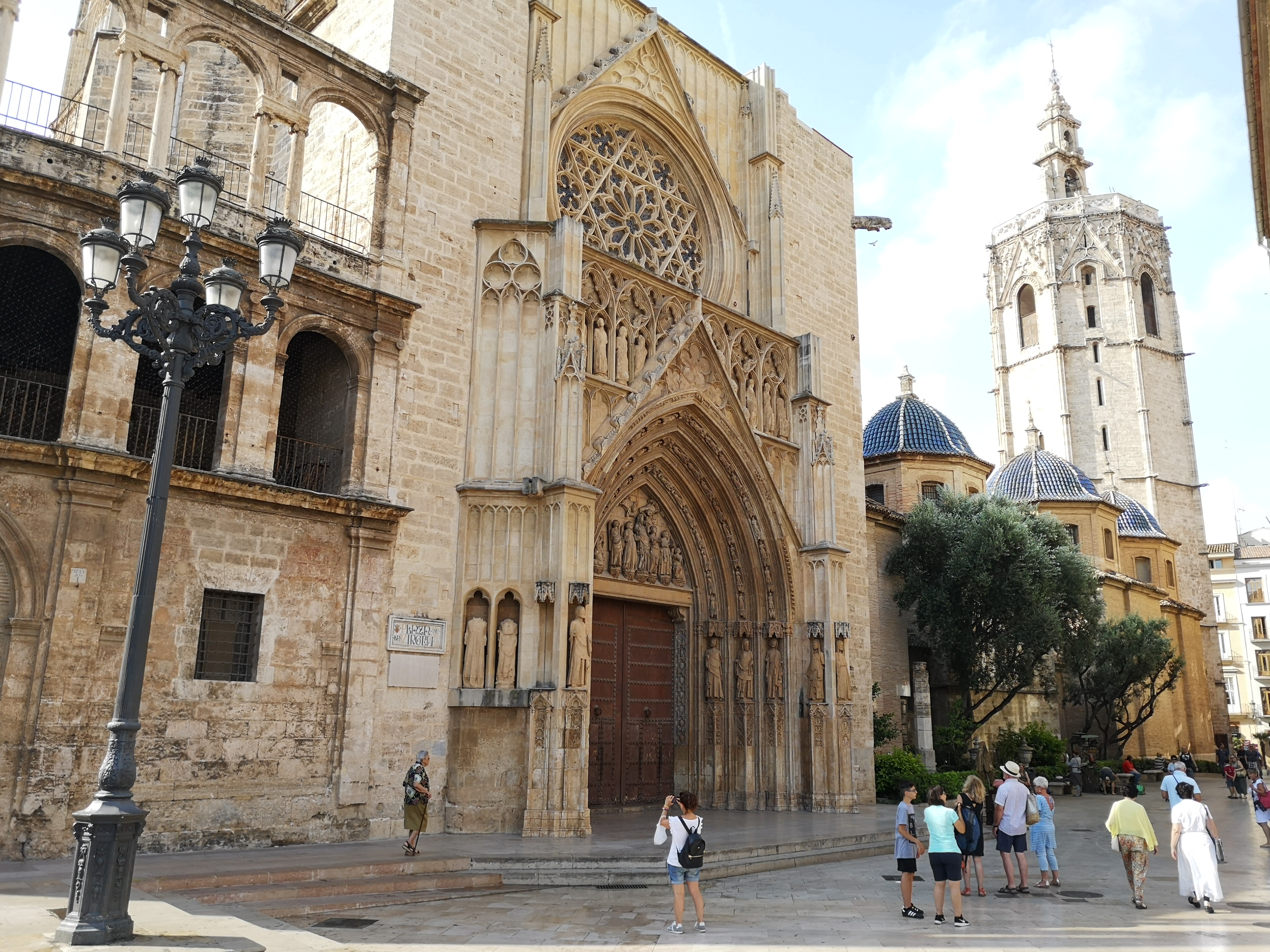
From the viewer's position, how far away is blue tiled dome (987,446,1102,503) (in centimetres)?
3934

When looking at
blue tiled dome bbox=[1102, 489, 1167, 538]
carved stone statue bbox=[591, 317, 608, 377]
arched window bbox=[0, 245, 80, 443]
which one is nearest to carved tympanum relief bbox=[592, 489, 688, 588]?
carved stone statue bbox=[591, 317, 608, 377]

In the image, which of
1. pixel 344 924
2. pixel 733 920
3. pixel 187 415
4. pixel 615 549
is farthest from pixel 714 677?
pixel 344 924

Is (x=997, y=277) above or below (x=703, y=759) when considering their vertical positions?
above

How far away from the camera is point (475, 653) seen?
13984 mm

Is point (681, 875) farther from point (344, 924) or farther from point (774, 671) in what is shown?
point (774, 671)

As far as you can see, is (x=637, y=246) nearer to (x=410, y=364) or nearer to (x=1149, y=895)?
(x=410, y=364)

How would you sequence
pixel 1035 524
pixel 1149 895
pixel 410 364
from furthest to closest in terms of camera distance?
pixel 1035 524 < pixel 410 364 < pixel 1149 895

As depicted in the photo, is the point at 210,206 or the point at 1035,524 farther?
the point at 1035,524

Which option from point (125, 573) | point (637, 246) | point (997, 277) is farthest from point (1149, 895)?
point (997, 277)

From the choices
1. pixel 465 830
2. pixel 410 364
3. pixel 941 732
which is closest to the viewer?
pixel 465 830

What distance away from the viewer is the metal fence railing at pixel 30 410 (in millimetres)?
12219

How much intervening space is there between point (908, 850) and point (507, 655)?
637 cm

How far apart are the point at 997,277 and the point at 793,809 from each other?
5333cm

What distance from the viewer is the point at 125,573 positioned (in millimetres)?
11172
